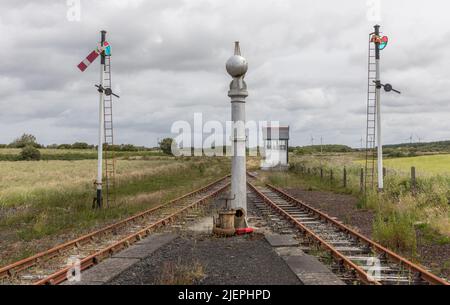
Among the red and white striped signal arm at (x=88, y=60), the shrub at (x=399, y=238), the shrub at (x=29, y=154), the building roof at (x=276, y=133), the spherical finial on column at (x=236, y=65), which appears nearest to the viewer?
the shrub at (x=399, y=238)

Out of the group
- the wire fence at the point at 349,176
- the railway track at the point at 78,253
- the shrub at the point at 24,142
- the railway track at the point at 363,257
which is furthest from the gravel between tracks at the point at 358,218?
the shrub at the point at 24,142

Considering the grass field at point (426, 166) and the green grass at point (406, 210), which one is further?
the grass field at point (426, 166)

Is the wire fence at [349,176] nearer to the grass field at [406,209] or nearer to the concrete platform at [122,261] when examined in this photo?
the grass field at [406,209]

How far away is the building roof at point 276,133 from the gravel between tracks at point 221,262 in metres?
35.1

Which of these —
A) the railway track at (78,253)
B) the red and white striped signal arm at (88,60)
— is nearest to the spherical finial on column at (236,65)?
the railway track at (78,253)

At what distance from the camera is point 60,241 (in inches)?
398

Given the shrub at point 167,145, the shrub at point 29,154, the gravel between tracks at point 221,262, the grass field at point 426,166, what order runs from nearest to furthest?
the gravel between tracks at point 221,262 < the grass field at point 426,166 < the shrub at point 29,154 < the shrub at point 167,145

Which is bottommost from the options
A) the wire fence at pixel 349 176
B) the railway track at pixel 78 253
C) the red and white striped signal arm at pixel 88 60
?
the railway track at pixel 78 253

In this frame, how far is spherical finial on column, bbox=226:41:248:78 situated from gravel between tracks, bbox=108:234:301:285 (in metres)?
3.91

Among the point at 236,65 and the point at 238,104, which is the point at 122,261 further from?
the point at 236,65

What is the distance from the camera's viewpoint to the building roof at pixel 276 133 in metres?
44.9

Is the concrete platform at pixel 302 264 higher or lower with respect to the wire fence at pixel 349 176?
lower
